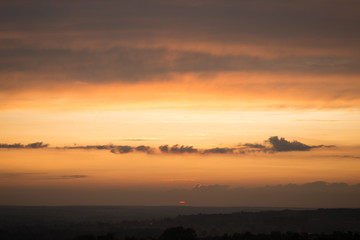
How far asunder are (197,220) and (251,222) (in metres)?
20.2

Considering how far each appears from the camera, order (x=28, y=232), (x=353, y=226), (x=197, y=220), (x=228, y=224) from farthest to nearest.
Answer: (x=197, y=220)
(x=228, y=224)
(x=353, y=226)
(x=28, y=232)

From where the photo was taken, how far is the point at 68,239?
115m

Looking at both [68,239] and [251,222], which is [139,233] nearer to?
[68,239]

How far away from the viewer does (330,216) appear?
157 meters

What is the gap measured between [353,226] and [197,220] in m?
49.0

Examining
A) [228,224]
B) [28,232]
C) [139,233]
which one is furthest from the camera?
[228,224]

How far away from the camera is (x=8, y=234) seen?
446ft

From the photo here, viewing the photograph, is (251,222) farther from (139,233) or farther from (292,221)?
(139,233)

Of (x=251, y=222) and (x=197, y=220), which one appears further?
(x=197, y=220)

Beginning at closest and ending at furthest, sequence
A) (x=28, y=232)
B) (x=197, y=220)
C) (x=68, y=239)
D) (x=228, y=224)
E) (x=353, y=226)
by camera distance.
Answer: (x=68, y=239), (x=28, y=232), (x=353, y=226), (x=228, y=224), (x=197, y=220)

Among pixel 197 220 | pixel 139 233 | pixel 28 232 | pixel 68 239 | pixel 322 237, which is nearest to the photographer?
pixel 322 237

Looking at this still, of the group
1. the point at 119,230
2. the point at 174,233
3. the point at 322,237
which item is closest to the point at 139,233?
the point at 119,230

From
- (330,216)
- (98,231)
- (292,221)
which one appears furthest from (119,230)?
(330,216)

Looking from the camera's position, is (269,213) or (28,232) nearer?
(28,232)
